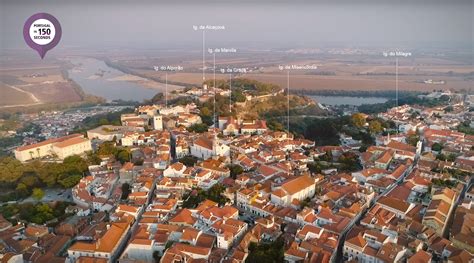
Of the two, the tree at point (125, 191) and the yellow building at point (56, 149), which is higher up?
the yellow building at point (56, 149)

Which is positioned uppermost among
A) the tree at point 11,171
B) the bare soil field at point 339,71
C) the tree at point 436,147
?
the bare soil field at point 339,71

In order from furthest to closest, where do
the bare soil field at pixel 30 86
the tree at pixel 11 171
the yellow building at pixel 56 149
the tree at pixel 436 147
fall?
the bare soil field at pixel 30 86, the yellow building at pixel 56 149, the tree at pixel 436 147, the tree at pixel 11 171

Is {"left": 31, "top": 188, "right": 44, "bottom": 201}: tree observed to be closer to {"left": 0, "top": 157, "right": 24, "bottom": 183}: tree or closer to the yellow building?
{"left": 0, "top": 157, "right": 24, "bottom": 183}: tree

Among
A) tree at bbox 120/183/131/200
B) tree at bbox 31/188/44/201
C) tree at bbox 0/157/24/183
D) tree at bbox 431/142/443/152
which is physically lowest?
tree at bbox 31/188/44/201

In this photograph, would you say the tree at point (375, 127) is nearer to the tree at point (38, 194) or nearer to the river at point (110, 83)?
the tree at point (38, 194)

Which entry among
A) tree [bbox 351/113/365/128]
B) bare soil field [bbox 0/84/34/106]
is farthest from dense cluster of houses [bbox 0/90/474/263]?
bare soil field [bbox 0/84/34/106]

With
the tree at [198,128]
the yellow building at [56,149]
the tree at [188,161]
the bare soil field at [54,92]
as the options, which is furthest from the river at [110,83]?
the tree at [188,161]

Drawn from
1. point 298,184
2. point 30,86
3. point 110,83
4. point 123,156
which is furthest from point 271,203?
point 110,83

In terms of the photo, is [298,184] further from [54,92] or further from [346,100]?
[54,92]
